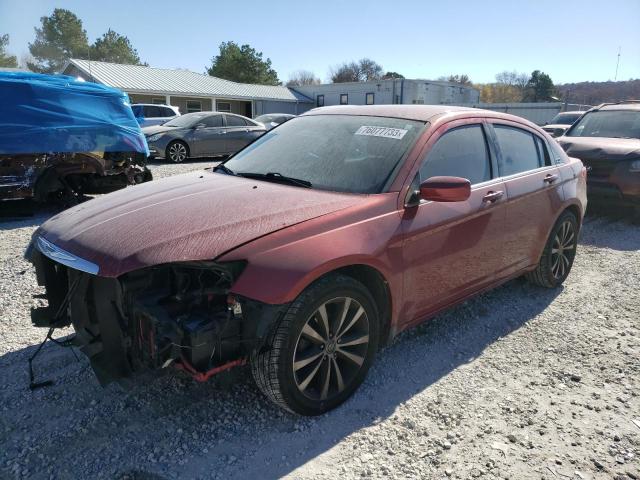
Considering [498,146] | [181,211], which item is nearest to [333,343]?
[181,211]

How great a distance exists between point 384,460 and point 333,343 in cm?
67

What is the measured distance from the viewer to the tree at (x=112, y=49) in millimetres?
64625

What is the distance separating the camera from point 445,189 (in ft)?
9.90

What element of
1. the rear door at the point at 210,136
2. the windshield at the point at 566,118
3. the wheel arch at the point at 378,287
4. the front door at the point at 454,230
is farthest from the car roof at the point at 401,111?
the windshield at the point at 566,118

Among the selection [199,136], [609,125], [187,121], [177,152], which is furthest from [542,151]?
[187,121]

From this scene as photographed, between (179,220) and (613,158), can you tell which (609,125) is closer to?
(613,158)

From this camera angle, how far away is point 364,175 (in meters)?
3.21

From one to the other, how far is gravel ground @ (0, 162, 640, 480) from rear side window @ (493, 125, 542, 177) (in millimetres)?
1360

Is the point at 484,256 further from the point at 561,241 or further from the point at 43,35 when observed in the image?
the point at 43,35

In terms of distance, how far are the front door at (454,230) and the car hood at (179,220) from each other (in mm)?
512

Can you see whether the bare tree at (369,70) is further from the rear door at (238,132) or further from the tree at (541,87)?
the rear door at (238,132)

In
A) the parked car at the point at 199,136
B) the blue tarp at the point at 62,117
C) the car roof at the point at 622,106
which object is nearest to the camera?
the blue tarp at the point at 62,117

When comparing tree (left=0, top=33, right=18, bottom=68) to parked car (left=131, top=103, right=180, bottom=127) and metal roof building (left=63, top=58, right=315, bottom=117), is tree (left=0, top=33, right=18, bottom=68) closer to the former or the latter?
metal roof building (left=63, top=58, right=315, bottom=117)

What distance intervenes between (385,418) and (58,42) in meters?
76.1
